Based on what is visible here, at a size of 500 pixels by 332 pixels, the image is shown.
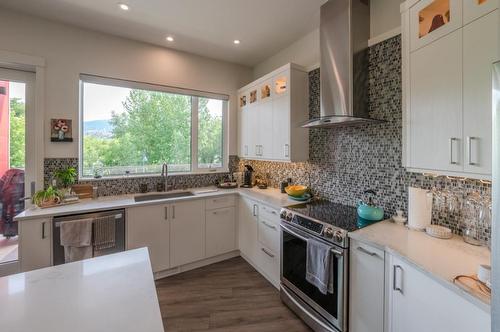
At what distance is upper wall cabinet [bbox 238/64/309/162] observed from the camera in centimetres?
260

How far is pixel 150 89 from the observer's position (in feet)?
10.0

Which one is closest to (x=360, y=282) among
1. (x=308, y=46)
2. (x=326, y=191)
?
(x=326, y=191)

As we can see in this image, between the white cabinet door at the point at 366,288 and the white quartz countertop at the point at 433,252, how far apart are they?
0.10m

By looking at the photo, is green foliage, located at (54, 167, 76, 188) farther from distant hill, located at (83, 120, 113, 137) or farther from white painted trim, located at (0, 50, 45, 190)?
distant hill, located at (83, 120, 113, 137)

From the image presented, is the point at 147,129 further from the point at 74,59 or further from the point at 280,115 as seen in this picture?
the point at 280,115

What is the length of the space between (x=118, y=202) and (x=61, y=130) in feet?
3.59

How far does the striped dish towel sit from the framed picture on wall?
112 cm

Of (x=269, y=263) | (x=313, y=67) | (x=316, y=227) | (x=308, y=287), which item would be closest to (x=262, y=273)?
(x=269, y=263)

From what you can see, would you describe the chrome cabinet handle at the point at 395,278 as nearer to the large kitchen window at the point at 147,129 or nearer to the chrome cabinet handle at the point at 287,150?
the chrome cabinet handle at the point at 287,150

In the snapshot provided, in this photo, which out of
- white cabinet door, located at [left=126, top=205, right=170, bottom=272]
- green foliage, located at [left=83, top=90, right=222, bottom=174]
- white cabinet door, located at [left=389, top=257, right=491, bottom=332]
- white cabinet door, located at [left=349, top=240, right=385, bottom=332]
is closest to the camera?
white cabinet door, located at [left=389, top=257, right=491, bottom=332]

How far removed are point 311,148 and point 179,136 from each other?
201 centimetres

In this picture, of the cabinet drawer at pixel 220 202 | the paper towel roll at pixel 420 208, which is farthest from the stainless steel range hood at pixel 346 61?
the cabinet drawer at pixel 220 202

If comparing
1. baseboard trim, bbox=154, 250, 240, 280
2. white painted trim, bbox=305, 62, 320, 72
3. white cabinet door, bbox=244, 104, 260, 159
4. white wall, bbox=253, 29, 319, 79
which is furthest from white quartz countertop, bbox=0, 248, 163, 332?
white wall, bbox=253, 29, 319, 79

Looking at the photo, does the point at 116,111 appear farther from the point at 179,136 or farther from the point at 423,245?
the point at 423,245
